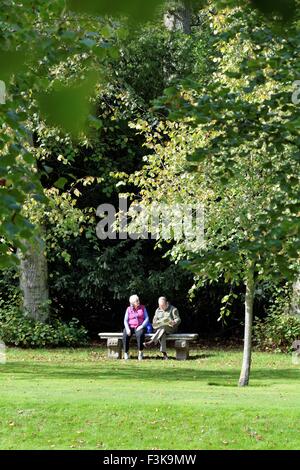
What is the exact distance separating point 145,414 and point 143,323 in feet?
25.3

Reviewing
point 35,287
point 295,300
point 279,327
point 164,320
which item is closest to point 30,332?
point 35,287

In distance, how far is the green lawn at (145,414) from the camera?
811cm

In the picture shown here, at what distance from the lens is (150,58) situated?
66.2 feet

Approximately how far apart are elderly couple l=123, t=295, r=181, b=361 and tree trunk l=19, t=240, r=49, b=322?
9.21 ft

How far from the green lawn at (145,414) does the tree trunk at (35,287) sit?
21.5 ft

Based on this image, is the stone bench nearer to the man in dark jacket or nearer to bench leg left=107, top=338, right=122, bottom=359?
bench leg left=107, top=338, right=122, bottom=359

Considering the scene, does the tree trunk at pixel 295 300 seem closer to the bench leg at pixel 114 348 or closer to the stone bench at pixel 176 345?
the stone bench at pixel 176 345

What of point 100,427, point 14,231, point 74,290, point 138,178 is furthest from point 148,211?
point 14,231

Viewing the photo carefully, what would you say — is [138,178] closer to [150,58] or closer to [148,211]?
[148,211]

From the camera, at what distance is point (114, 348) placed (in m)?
16.5

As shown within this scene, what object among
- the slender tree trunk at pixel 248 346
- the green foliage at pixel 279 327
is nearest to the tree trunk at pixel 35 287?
the green foliage at pixel 279 327

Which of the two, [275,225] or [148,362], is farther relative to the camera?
[148,362]

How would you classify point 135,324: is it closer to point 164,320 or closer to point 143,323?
point 143,323

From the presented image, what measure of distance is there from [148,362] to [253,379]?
291 centimetres
